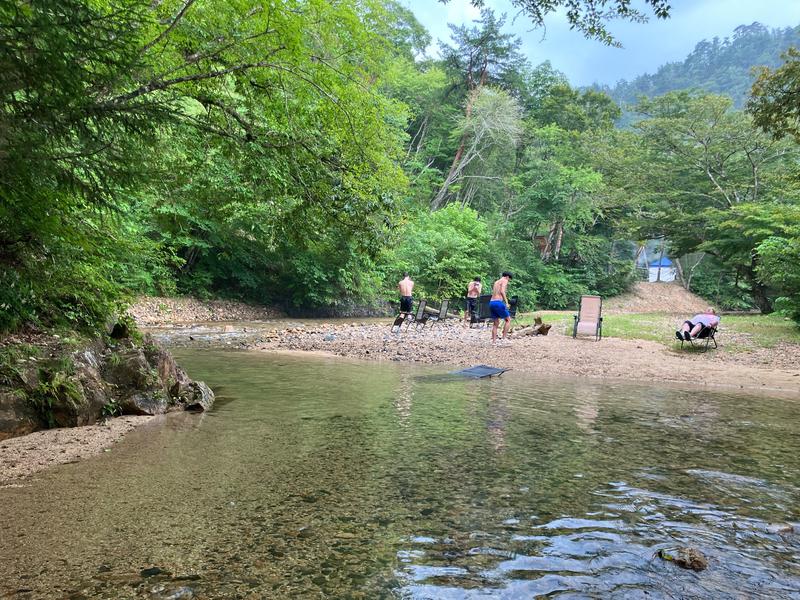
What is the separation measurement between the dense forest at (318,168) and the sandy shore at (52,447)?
56.8 inches

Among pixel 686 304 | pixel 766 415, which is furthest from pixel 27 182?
pixel 686 304

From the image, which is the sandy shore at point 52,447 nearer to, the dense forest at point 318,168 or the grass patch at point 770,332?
the dense forest at point 318,168

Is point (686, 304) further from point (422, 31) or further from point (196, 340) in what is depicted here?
point (196, 340)

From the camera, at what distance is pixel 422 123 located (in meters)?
39.4

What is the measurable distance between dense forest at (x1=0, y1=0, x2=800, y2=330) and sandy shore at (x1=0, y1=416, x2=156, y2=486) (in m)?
1.44

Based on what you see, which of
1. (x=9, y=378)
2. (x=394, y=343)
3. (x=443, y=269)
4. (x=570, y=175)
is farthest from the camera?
(x=570, y=175)

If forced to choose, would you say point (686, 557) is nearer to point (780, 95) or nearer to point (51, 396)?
point (51, 396)

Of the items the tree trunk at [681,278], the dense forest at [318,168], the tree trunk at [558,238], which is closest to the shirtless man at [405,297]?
the dense forest at [318,168]

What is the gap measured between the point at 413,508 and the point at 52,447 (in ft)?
10.5

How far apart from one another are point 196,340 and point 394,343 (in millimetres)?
5226

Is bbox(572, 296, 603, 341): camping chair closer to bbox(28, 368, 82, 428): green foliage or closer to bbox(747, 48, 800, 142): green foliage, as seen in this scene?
bbox(747, 48, 800, 142): green foliage

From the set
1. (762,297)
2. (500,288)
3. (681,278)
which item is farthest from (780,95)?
(681,278)

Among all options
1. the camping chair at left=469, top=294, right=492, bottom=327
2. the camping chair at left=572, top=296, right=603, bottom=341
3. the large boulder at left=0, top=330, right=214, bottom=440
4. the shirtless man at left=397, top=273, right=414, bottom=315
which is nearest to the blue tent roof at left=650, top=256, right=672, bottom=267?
the camping chair at left=469, top=294, right=492, bottom=327

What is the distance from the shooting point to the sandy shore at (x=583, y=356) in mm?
9375
